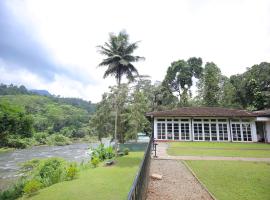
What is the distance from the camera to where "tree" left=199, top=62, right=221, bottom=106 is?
3903 cm

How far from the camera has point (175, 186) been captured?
21.1 ft

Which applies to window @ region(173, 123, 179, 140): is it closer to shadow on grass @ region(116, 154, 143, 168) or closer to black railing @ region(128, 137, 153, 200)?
shadow on grass @ region(116, 154, 143, 168)

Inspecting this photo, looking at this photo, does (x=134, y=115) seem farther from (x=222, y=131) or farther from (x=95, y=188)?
(x=95, y=188)

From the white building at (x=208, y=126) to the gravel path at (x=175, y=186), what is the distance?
14254mm

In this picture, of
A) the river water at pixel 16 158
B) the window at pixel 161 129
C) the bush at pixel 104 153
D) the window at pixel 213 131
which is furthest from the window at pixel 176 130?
the river water at pixel 16 158

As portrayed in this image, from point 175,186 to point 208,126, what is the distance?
58.8 ft

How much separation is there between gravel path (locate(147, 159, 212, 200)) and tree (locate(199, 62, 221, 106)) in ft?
109

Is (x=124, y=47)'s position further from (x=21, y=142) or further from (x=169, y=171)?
(x=21, y=142)

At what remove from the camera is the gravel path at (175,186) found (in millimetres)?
5562

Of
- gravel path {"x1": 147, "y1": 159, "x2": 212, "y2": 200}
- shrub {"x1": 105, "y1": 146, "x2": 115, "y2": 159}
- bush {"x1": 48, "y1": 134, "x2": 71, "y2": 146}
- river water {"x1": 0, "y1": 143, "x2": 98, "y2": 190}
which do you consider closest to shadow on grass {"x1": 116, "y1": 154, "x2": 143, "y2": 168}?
gravel path {"x1": 147, "y1": 159, "x2": 212, "y2": 200}

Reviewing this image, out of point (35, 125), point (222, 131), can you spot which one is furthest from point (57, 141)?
point (222, 131)

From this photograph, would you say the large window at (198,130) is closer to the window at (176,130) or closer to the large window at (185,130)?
the large window at (185,130)

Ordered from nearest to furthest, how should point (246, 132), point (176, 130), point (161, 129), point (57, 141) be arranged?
point (246, 132) < point (176, 130) < point (161, 129) < point (57, 141)

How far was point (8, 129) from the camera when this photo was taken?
80.2 feet
